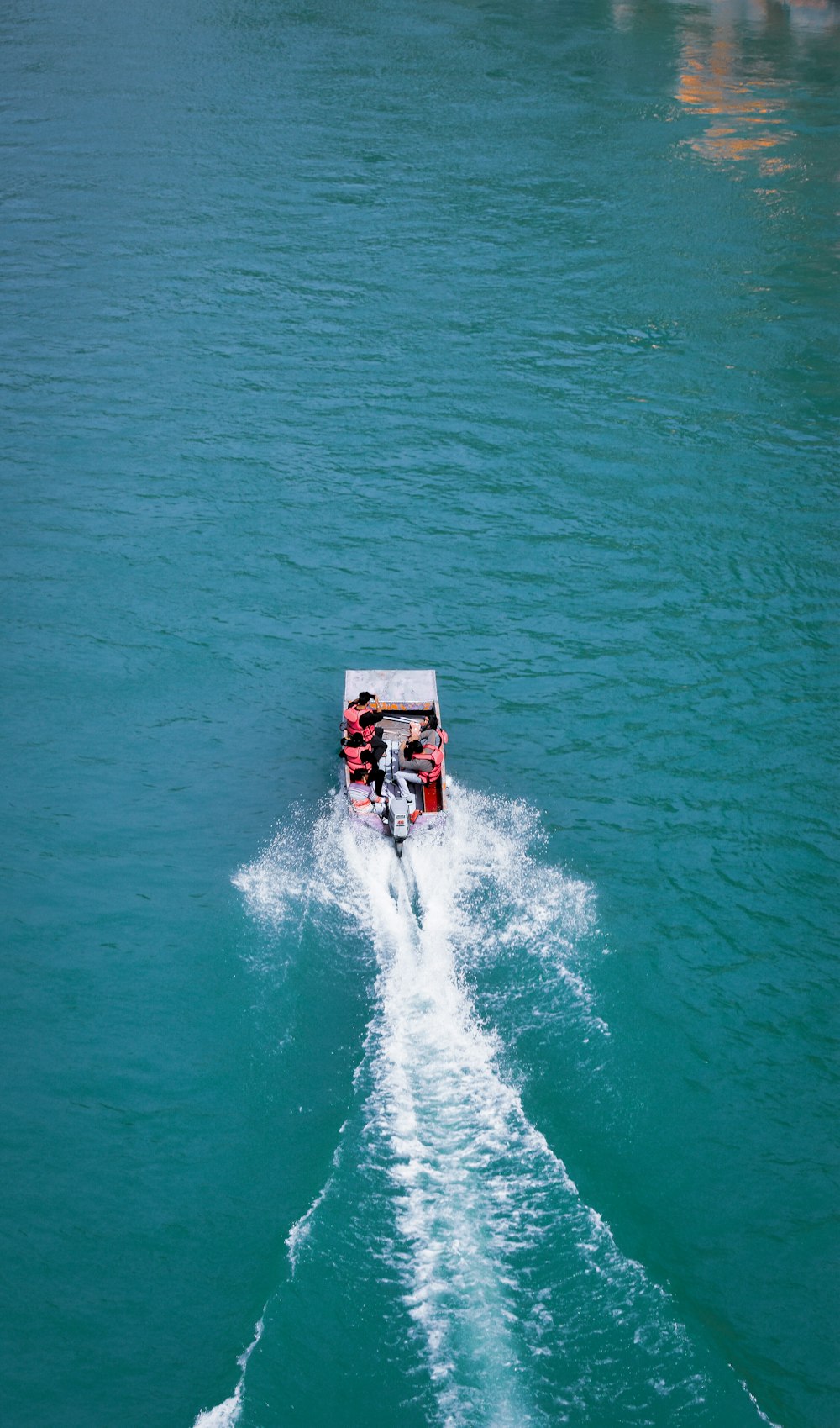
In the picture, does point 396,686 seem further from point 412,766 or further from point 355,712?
point 412,766

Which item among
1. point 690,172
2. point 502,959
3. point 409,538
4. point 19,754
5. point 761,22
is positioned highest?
point 761,22

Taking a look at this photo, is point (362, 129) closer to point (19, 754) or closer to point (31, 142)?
point (31, 142)

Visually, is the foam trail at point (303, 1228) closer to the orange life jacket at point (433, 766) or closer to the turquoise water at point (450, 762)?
the turquoise water at point (450, 762)

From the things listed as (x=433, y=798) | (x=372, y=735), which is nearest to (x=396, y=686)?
(x=372, y=735)

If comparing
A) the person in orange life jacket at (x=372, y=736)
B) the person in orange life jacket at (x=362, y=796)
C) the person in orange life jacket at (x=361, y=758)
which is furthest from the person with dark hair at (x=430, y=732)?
the person in orange life jacket at (x=362, y=796)

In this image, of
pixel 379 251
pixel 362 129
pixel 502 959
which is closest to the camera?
pixel 502 959

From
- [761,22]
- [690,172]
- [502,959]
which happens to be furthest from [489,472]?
[761,22]

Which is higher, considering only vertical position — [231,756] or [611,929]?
[231,756]
